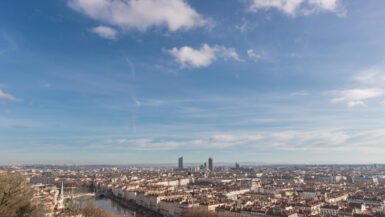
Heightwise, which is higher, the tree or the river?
the tree

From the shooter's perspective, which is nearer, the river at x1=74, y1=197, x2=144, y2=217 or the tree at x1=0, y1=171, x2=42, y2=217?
the tree at x1=0, y1=171, x2=42, y2=217

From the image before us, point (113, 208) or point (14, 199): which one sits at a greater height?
point (14, 199)

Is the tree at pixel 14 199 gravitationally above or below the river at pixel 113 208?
above

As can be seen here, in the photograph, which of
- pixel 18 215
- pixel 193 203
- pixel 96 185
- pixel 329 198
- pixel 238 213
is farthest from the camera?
pixel 96 185

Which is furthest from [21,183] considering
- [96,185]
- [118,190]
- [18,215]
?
[96,185]

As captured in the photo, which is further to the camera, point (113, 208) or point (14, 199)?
point (113, 208)

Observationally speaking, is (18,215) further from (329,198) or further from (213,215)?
(329,198)

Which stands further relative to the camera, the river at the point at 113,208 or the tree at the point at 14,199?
the river at the point at 113,208

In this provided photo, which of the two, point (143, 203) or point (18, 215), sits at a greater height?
point (18, 215)
